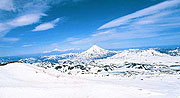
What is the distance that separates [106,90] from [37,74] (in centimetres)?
1105

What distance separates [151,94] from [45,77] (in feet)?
42.2

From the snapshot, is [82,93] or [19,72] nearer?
[82,93]

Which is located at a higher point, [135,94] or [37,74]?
[37,74]

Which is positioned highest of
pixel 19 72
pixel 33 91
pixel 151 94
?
pixel 19 72

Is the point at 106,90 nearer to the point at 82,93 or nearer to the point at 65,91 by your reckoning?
the point at 82,93

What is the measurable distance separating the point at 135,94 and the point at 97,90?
3.10 m

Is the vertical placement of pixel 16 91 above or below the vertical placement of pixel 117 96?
above

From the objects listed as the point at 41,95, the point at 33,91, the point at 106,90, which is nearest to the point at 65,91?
the point at 41,95

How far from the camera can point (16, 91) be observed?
10.9 metres

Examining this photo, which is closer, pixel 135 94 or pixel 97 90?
pixel 135 94

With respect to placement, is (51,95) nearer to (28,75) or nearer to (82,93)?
(82,93)

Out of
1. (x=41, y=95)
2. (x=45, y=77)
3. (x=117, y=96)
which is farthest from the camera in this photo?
(x=45, y=77)

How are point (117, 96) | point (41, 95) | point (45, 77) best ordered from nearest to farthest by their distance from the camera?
point (117, 96), point (41, 95), point (45, 77)

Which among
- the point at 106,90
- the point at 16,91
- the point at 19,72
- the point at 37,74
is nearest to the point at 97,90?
the point at 106,90
